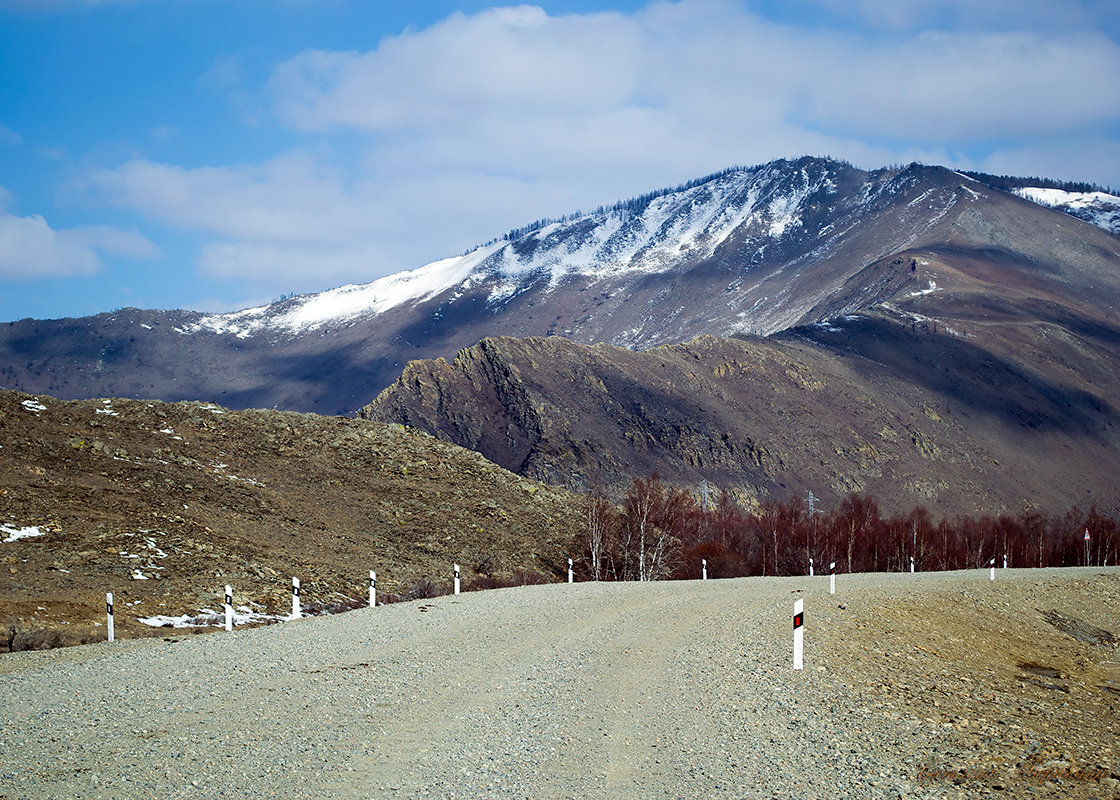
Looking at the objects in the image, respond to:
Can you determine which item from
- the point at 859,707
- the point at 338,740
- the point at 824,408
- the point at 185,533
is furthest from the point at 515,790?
the point at 824,408

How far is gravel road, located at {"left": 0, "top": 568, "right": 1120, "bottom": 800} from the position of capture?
9164mm

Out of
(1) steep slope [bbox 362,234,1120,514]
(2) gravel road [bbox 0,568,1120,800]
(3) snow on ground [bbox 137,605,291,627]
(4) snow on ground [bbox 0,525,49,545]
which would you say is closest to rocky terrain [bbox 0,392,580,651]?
(4) snow on ground [bbox 0,525,49,545]

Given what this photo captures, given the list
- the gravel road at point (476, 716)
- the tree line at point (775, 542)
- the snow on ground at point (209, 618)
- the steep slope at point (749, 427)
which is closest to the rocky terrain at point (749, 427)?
the steep slope at point (749, 427)

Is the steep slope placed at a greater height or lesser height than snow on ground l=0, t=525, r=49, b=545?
greater

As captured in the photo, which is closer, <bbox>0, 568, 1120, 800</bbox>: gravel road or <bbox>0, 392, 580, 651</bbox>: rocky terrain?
<bbox>0, 568, 1120, 800</bbox>: gravel road

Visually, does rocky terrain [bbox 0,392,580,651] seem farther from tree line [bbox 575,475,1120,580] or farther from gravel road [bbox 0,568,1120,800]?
gravel road [bbox 0,568,1120,800]

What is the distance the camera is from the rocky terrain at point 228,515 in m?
24.3

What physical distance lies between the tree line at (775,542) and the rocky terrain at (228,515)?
94.8 inches

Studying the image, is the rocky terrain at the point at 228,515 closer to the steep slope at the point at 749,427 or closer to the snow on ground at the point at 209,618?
the snow on ground at the point at 209,618

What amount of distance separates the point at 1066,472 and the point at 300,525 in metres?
171

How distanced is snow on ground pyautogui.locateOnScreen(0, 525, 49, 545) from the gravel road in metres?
11.2

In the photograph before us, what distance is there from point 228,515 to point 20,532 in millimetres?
7785

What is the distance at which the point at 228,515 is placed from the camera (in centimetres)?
3356

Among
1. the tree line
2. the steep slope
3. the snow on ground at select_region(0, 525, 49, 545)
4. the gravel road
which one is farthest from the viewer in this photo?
the steep slope
